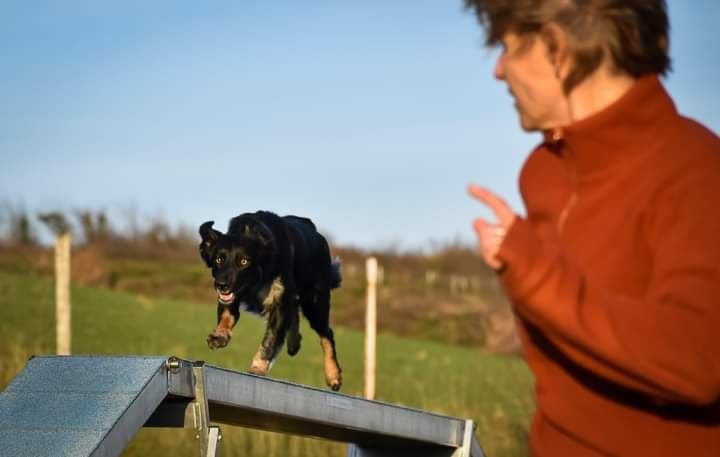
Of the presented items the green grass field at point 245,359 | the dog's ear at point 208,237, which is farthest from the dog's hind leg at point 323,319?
the green grass field at point 245,359

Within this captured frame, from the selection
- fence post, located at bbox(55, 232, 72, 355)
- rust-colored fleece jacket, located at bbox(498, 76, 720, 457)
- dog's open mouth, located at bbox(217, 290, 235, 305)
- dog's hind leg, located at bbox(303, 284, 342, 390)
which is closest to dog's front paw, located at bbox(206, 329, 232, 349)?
dog's open mouth, located at bbox(217, 290, 235, 305)

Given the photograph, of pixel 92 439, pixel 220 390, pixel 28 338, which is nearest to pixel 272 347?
pixel 220 390

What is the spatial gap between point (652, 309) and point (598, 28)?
0.42m

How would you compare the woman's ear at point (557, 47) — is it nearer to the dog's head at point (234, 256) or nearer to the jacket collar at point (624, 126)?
the jacket collar at point (624, 126)

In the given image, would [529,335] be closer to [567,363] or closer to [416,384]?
[567,363]

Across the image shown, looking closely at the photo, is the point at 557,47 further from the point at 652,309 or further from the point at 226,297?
the point at 226,297

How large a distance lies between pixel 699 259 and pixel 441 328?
43.9m

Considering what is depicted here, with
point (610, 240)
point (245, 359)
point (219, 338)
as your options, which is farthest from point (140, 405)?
point (245, 359)

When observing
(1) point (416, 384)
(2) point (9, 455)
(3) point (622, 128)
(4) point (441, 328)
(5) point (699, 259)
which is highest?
(3) point (622, 128)

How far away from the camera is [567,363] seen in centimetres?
204

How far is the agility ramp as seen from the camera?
4324 mm

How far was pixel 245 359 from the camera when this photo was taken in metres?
23.1

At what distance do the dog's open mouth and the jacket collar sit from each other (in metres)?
2.92

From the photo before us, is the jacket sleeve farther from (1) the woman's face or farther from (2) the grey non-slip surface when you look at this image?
(2) the grey non-slip surface
